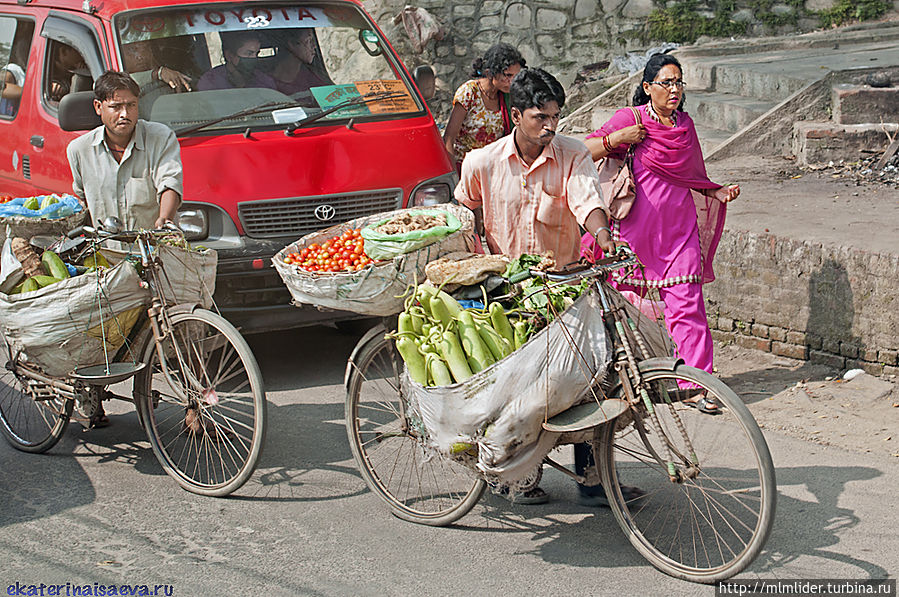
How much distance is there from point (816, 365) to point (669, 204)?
1.50m

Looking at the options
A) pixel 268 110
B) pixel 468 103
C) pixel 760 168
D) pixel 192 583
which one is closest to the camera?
pixel 192 583

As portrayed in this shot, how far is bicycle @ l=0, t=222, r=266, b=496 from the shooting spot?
4.62m

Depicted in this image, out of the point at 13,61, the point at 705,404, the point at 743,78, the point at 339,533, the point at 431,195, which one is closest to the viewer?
the point at 705,404

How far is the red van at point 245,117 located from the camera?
6195 millimetres

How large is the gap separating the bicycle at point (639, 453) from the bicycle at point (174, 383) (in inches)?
21.9

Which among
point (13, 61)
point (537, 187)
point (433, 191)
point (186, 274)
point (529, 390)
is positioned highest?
point (13, 61)

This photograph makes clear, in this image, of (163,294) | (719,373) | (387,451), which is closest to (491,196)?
(387,451)

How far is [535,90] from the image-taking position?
4285 millimetres

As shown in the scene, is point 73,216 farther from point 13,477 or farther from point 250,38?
point 250,38

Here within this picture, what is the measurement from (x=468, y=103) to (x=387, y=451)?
128 inches

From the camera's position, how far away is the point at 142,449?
5309mm

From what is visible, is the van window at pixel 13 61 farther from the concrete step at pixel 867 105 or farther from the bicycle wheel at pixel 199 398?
the concrete step at pixel 867 105

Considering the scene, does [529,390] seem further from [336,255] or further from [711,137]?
[711,137]

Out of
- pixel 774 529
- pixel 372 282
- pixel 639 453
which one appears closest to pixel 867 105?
pixel 774 529
